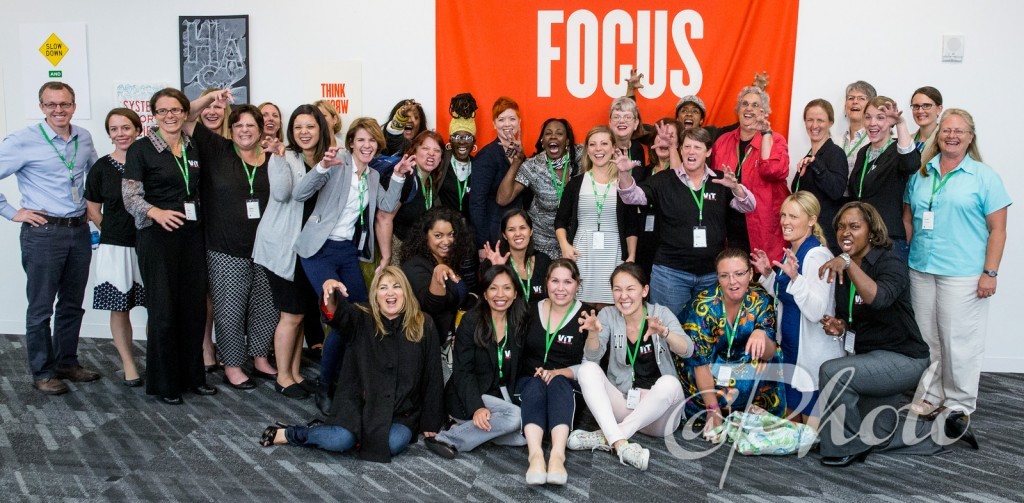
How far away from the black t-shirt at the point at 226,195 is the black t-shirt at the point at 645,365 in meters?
2.04

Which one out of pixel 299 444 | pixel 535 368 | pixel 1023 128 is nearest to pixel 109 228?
pixel 299 444

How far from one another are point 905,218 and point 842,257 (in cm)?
104

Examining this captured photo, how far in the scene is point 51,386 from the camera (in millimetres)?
4211

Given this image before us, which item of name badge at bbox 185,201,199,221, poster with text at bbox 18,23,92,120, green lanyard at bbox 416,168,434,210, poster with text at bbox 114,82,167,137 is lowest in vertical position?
name badge at bbox 185,201,199,221

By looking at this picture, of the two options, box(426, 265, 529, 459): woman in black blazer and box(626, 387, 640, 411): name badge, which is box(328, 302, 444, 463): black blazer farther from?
box(626, 387, 640, 411): name badge

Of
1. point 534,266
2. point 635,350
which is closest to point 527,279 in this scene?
point 534,266

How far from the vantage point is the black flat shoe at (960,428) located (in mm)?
3561

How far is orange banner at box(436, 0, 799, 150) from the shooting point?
15.8 feet

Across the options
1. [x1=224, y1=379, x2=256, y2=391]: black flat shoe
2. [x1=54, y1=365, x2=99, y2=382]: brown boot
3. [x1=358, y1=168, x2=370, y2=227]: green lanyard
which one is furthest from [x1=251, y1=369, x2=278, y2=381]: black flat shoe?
[x1=358, y1=168, x2=370, y2=227]: green lanyard

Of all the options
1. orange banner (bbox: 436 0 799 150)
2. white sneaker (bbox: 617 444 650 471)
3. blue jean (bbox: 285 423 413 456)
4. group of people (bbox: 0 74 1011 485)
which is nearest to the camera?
white sneaker (bbox: 617 444 650 471)

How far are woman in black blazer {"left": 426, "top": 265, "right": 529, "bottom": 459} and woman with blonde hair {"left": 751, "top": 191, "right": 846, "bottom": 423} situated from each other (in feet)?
3.76

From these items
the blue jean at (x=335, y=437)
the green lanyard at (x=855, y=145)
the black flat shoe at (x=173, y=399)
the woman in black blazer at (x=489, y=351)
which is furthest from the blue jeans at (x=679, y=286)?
the black flat shoe at (x=173, y=399)

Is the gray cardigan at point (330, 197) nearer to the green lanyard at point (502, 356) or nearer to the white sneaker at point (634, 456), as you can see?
the green lanyard at point (502, 356)

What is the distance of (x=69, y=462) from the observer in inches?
131
